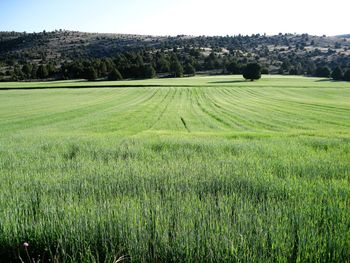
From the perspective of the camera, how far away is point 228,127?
28.1 metres

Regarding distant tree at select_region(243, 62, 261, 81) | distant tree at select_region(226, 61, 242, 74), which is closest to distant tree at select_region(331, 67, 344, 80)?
distant tree at select_region(243, 62, 261, 81)

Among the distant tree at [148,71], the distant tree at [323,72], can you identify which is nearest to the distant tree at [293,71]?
the distant tree at [323,72]

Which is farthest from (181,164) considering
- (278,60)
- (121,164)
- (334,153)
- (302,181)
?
(278,60)

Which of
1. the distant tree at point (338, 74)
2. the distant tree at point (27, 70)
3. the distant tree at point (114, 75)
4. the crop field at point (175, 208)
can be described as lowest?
the crop field at point (175, 208)

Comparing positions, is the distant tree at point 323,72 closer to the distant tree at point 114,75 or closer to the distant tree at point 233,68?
the distant tree at point 233,68

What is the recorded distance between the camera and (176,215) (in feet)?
16.3

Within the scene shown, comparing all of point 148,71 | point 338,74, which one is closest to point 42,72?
point 148,71

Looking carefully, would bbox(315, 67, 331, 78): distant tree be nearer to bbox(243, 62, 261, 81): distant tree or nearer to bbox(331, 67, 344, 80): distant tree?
bbox(331, 67, 344, 80): distant tree

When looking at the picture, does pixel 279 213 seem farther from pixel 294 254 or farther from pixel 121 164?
pixel 121 164

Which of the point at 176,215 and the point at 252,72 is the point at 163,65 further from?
the point at 176,215

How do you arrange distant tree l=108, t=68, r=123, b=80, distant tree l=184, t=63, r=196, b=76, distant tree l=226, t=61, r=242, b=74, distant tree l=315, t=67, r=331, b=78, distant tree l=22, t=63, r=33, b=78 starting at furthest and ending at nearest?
distant tree l=226, t=61, r=242, b=74 < distant tree l=22, t=63, r=33, b=78 < distant tree l=184, t=63, r=196, b=76 < distant tree l=315, t=67, r=331, b=78 < distant tree l=108, t=68, r=123, b=80

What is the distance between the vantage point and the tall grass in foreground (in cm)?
413

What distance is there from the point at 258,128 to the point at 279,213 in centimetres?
2294

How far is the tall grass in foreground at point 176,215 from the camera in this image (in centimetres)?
413
